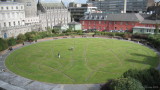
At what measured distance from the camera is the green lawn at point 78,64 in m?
25.5

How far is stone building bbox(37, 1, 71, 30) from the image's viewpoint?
84.8 m

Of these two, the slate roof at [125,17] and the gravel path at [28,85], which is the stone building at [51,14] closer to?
the slate roof at [125,17]

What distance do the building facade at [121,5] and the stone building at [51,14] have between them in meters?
55.5

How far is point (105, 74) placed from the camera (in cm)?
2619

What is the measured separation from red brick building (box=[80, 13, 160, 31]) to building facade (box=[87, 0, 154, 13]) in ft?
206

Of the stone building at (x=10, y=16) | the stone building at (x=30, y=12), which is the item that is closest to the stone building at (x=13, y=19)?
the stone building at (x=10, y=16)

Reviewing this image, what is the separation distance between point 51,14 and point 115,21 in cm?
3718

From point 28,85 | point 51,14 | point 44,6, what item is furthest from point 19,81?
point 51,14

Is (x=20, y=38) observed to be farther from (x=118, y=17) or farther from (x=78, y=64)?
(x=118, y=17)

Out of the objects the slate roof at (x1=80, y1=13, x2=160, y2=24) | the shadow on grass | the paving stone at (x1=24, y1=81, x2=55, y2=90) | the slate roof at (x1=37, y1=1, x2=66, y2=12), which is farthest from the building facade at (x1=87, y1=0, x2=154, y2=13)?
the paving stone at (x1=24, y1=81, x2=55, y2=90)

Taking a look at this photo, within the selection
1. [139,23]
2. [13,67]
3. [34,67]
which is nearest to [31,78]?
[34,67]

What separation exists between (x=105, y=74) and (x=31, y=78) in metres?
11.9

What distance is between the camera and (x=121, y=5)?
139 meters

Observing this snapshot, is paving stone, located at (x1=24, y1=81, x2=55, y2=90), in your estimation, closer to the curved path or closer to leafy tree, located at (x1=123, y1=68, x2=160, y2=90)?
the curved path
